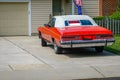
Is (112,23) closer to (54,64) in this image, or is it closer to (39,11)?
(39,11)

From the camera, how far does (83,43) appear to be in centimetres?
1476

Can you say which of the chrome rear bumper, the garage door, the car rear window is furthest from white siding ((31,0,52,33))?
the chrome rear bumper

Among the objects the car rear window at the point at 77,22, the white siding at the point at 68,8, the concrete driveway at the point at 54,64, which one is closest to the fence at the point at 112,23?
the white siding at the point at 68,8

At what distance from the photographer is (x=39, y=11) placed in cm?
2591

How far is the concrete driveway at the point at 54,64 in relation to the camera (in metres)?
11.4

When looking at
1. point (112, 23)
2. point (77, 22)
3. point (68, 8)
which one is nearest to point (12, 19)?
point (68, 8)

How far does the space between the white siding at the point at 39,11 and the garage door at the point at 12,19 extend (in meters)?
0.60

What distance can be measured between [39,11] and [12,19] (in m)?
1.77

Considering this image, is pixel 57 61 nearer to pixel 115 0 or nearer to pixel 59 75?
pixel 59 75

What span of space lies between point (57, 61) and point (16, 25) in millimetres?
12120

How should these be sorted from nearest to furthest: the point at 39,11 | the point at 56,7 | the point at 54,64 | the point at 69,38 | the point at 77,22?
the point at 54,64 < the point at 69,38 < the point at 77,22 < the point at 39,11 < the point at 56,7

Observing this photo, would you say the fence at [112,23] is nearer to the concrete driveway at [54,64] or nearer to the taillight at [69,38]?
the concrete driveway at [54,64]

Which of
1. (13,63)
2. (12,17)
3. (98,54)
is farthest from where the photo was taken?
A: (12,17)

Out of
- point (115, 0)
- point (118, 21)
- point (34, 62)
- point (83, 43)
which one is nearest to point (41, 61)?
point (34, 62)
